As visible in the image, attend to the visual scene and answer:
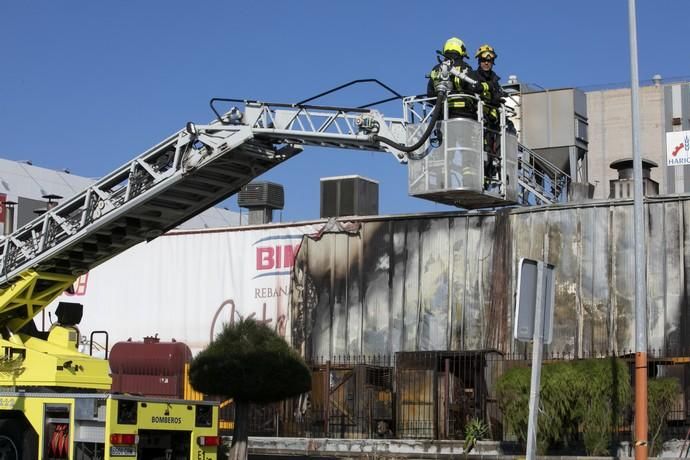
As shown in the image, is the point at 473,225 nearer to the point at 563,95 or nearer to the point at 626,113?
the point at 563,95

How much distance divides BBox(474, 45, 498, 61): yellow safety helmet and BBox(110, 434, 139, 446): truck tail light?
1154 cm

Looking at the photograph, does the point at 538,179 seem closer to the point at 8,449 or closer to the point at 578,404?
the point at 578,404

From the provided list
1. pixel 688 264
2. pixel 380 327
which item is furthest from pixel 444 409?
pixel 688 264

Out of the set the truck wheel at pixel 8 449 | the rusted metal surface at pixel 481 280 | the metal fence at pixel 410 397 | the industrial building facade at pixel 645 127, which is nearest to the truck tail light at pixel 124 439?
the truck wheel at pixel 8 449

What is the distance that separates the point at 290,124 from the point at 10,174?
30.5 metres

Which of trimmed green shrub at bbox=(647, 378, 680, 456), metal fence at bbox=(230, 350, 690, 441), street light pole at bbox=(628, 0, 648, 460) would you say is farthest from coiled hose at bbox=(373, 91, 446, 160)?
metal fence at bbox=(230, 350, 690, 441)

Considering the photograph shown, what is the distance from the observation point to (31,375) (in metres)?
18.4

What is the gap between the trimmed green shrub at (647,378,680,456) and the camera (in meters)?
21.0

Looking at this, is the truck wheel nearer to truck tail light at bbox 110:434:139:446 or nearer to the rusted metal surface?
truck tail light at bbox 110:434:139:446

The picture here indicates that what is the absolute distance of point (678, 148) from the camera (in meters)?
45.5

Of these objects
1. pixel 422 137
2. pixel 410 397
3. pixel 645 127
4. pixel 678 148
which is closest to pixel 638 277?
pixel 422 137

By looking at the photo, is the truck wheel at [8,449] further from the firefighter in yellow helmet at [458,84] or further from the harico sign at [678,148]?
the harico sign at [678,148]

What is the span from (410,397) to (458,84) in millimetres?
7991

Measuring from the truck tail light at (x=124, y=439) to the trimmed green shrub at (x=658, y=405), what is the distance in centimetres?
1000
